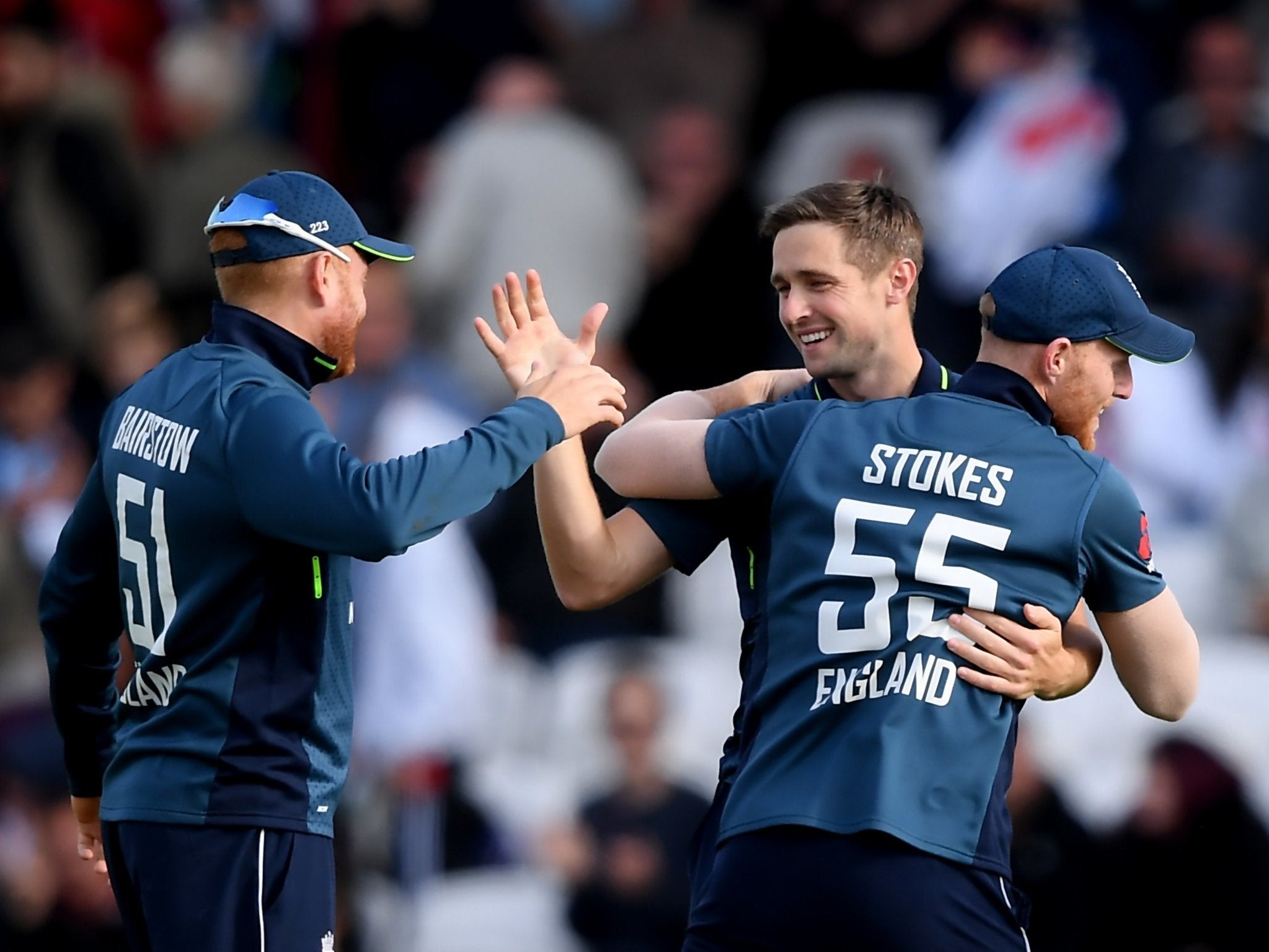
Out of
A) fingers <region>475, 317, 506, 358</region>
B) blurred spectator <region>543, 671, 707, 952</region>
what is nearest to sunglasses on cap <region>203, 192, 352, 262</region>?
fingers <region>475, 317, 506, 358</region>

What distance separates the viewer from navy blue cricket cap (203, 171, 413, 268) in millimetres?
3916

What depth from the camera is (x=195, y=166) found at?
10406 millimetres

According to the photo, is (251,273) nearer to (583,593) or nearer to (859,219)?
(583,593)

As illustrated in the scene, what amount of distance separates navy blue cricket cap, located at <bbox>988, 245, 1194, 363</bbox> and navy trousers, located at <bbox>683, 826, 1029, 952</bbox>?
990 mm

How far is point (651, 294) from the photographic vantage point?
9.66 meters

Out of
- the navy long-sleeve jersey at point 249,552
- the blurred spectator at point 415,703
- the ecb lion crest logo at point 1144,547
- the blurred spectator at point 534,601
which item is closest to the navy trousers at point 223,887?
the navy long-sleeve jersey at point 249,552

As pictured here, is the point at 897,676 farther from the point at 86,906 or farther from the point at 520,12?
the point at 520,12

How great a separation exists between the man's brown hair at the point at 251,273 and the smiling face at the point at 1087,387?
1.45 meters

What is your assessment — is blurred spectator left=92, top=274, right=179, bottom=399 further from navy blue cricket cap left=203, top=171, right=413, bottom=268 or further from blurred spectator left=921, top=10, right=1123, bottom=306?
navy blue cricket cap left=203, top=171, right=413, bottom=268

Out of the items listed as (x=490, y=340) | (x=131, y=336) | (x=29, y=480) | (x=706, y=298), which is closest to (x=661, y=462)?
(x=490, y=340)

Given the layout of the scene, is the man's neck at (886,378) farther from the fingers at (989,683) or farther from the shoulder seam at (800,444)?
the fingers at (989,683)

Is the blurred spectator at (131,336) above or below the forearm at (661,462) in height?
above

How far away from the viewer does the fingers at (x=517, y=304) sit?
4137mm

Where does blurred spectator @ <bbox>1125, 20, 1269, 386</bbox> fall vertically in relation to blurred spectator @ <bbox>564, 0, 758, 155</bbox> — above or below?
below
